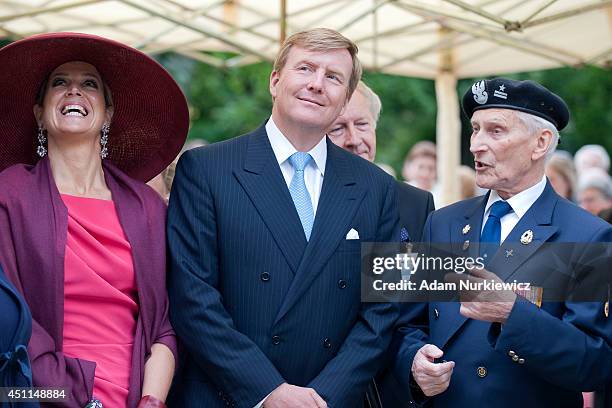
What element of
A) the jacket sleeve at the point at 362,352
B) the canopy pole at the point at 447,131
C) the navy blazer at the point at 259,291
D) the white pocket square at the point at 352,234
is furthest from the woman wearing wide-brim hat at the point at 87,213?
the canopy pole at the point at 447,131

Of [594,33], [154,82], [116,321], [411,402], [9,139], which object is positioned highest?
[594,33]

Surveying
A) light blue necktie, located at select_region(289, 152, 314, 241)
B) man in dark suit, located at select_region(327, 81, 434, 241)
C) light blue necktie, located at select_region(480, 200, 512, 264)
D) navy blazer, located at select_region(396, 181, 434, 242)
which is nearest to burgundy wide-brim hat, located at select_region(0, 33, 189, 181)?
light blue necktie, located at select_region(289, 152, 314, 241)

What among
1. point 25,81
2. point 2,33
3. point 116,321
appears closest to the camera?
point 116,321

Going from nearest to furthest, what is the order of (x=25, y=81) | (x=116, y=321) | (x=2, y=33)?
(x=116, y=321), (x=25, y=81), (x=2, y=33)

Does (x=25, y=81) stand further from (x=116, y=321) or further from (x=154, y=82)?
Answer: (x=116, y=321)

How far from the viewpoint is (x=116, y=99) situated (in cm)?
395

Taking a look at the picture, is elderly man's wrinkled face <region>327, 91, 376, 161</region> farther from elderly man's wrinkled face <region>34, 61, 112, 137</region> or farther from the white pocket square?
elderly man's wrinkled face <region>34, 61, 112, 137</region>

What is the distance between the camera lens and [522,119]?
374 centimetres

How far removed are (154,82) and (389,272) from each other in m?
1.25

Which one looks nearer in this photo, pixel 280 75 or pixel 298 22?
pixel 280 75

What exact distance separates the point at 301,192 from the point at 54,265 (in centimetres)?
100

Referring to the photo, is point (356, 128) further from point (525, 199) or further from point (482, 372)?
point (482, 372)

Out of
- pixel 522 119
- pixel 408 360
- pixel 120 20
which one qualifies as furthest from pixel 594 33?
pixel 408 360

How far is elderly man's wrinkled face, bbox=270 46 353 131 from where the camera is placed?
3.70 m
